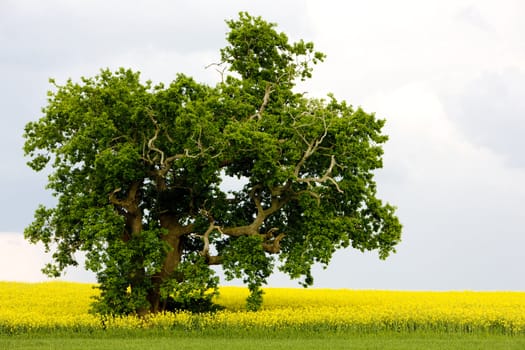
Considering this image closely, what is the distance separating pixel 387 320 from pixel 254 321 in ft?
19.3

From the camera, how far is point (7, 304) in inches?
1657

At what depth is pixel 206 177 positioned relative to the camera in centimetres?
3409

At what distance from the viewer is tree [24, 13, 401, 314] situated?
110ft

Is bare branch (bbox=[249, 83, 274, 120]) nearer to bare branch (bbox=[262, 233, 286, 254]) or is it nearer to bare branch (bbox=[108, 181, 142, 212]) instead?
bare branch (bbox=[262, 233, 286, 254])

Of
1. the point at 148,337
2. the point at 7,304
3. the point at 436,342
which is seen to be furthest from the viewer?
the point at 7,304

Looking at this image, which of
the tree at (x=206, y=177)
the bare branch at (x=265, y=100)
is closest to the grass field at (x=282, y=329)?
the tree at (x=206, y=177)

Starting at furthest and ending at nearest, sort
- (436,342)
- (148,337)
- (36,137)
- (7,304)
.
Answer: (7,304)
(36,137)
(148,337)
(436,342)

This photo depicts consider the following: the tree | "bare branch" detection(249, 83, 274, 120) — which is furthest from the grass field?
"bare branch" detection(249, 83, 274, 120)

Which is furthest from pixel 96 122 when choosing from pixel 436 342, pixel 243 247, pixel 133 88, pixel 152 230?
pixel 436 342

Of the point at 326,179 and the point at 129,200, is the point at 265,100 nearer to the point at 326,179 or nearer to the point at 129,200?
the point at 326,179

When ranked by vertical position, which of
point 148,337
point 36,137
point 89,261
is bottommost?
point 148,337

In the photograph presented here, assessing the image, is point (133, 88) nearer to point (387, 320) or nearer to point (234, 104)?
point (234, 104)

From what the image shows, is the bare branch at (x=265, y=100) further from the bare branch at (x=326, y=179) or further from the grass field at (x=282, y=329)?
the grass field at (x=282, y=329)

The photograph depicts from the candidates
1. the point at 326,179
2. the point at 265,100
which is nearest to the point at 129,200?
the point at 265,100
